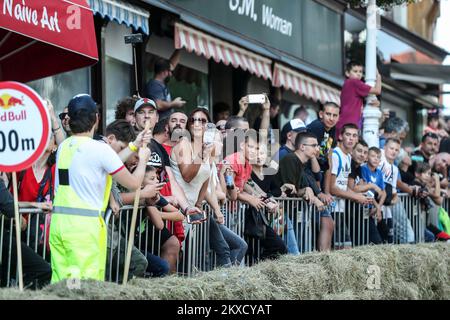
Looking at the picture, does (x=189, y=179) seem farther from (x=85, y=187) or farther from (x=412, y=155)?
(x=412, y=155)

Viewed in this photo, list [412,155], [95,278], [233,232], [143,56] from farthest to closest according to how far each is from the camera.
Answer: [412,155] < [143,56] < [233,232] < [95,278]

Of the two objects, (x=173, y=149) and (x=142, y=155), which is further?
(x=173, y=149)

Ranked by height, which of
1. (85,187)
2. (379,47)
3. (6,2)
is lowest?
(85,187)

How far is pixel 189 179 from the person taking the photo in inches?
402

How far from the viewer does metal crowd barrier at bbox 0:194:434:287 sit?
28.0 feet

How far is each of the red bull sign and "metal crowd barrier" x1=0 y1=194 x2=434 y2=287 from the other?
1.14m

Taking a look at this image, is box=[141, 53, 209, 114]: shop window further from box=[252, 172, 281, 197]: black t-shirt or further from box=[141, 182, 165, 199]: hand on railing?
box=[141, 182, 165, 199]: hand on railing

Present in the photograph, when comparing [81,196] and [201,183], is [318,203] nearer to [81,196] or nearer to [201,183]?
[201,183]

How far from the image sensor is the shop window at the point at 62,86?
1302 centimetres

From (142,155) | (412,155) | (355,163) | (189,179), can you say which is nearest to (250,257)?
(189,179)

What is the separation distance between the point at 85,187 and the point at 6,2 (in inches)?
111

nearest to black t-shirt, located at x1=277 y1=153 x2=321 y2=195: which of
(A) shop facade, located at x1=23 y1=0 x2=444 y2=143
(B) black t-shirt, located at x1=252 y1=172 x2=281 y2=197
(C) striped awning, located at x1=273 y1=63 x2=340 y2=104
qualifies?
(B) black t-shirt, located at x1=252 y1=172 x2=281 y2=197

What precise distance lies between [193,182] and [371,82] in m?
6.00

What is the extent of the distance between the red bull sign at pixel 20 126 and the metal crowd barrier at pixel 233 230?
1136 mm
